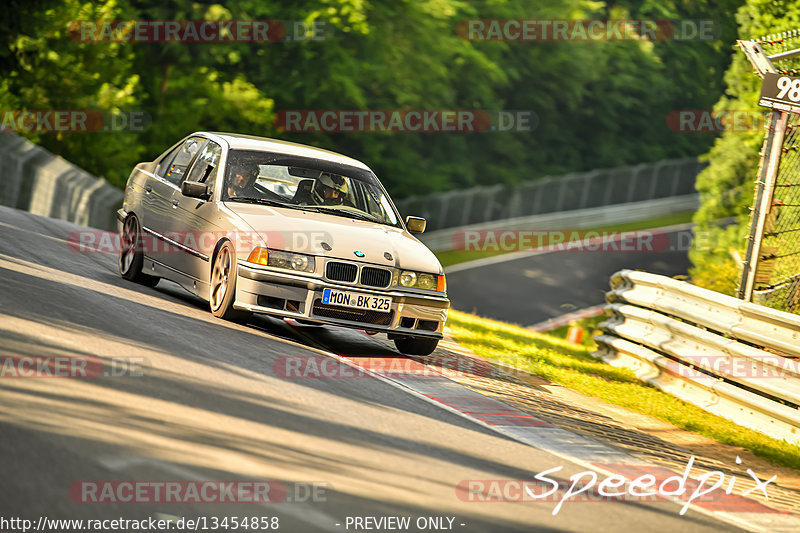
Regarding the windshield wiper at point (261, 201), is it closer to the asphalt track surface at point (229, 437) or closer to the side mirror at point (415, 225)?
the side mirror at point (415, 225)

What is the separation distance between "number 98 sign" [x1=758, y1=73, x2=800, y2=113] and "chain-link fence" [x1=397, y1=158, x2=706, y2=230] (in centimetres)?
3495

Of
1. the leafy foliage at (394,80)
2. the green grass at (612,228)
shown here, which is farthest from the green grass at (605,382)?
Answer: the green grass at (612,228)

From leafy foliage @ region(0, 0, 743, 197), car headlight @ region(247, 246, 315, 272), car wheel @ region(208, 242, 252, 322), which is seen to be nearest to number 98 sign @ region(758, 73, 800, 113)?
car headlight @ region(247, 246, 315, 272)

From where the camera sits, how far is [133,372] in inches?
280

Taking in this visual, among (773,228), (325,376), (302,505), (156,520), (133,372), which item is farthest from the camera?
(773,228)

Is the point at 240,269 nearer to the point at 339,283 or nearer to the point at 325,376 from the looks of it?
the point at 339,283

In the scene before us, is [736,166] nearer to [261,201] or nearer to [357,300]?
[261,201]

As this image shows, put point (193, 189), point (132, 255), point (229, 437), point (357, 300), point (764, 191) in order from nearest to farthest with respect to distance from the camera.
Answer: point (229, 437), point (357, 300), point (193, 189), point (764, 191), point (132, 255)

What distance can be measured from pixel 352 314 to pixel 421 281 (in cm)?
80

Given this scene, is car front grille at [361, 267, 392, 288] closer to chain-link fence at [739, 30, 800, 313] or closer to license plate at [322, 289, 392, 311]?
license plate at [322, 289, 392, 311]

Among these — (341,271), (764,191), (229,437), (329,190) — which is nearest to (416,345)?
(341,271)

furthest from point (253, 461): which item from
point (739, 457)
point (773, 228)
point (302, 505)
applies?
point (773, 228)

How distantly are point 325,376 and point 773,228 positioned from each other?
497 centimetres

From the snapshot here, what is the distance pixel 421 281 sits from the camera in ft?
33.4
